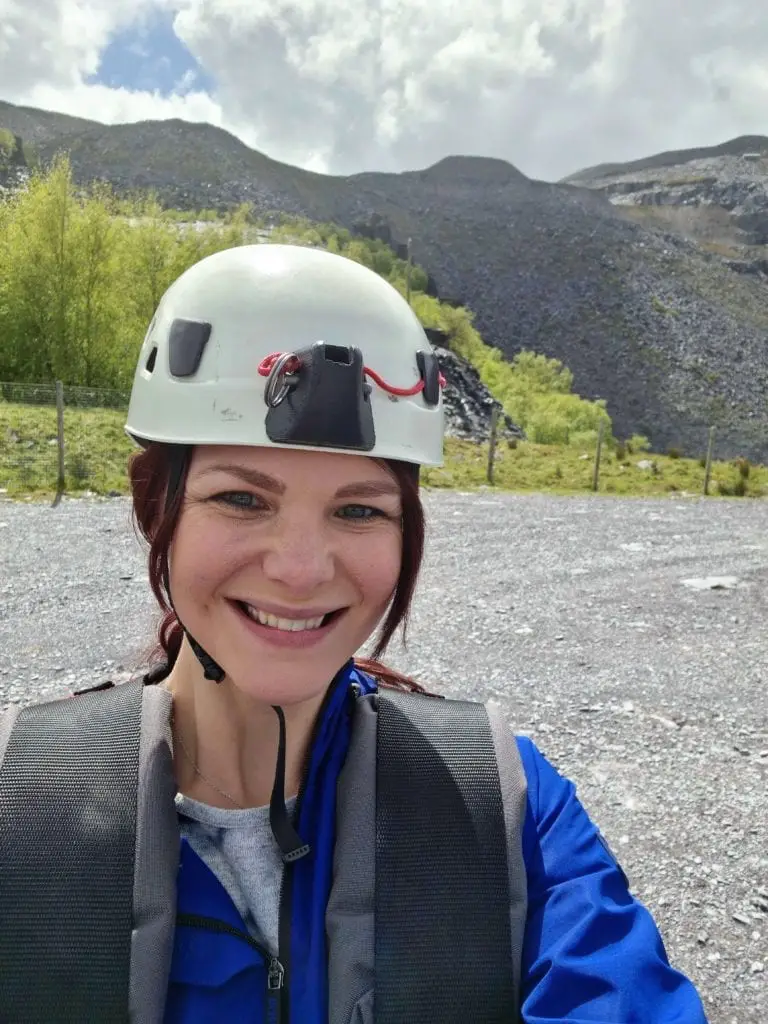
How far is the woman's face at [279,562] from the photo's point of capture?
143cm

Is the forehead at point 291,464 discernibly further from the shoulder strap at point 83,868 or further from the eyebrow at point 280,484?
the shoulder strap at point 83,868

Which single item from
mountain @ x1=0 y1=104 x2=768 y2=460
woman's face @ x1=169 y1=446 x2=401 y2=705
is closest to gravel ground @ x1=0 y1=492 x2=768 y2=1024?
woman's face @ x1=169 y1=446 x2=401 y2=705

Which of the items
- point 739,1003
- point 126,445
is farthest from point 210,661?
point 126,445

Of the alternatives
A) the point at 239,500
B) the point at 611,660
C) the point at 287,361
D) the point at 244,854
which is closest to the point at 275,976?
the point at 244,854

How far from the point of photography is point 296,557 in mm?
1420

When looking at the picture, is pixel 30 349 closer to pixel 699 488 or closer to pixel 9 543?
pixel 9 543

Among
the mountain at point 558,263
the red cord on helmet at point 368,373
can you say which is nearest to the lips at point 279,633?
the red cord on helmet at point 368,373

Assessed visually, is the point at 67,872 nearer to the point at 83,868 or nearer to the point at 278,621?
the point at 83,868

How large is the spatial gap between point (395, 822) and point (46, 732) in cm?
74

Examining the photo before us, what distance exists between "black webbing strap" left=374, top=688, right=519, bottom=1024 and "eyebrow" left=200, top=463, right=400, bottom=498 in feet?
1.65

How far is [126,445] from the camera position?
14109mm

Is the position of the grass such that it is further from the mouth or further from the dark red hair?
the mouth

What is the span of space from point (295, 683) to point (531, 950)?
668 mm

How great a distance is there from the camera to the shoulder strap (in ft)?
4.22
